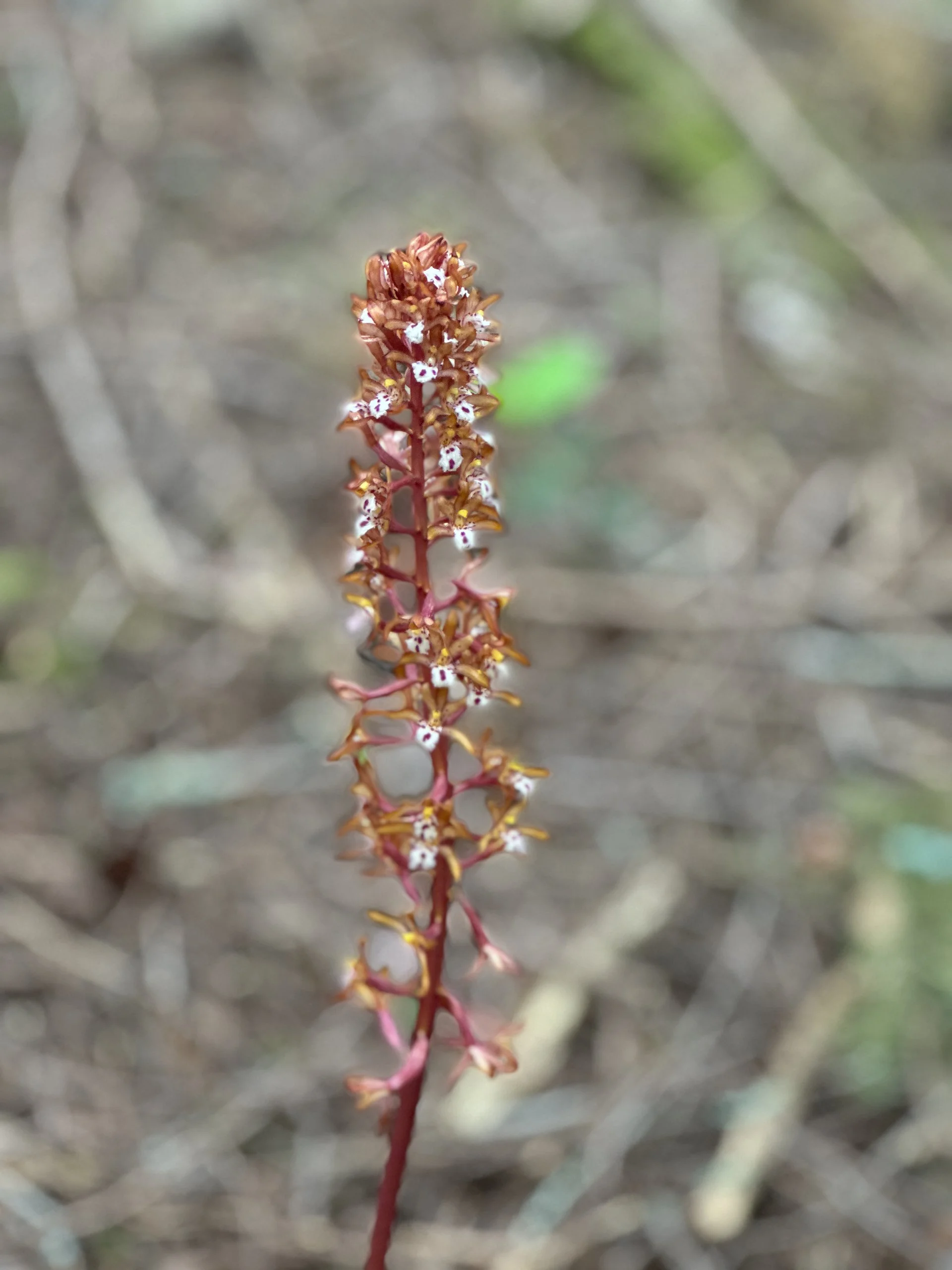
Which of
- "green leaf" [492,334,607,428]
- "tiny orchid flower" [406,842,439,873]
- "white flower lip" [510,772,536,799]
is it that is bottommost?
"tiny orchid flower" [406,842,439,873]

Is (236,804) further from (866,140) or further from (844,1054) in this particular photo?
(866,140)

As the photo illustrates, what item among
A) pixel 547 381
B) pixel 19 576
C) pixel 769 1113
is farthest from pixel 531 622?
A: pixel 769 1113

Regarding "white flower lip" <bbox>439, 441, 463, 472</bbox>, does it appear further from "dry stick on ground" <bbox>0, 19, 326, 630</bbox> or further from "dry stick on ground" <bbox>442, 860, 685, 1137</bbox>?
"dry stick on ground" <bbox>0, 19, 326, 630</bbox>

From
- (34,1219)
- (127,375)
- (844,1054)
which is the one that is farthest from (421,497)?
(127,375)

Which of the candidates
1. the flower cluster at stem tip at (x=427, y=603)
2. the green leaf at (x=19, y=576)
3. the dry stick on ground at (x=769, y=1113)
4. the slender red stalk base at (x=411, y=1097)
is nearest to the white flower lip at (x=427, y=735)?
the flower cluster at stem tip at (x=427, y=603)

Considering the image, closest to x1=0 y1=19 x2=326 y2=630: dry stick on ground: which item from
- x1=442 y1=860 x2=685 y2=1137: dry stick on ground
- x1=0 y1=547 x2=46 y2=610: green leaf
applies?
x1=0 y1=547 x2=46 y2=610: green leaf

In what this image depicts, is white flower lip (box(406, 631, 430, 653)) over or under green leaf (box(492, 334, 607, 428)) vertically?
under

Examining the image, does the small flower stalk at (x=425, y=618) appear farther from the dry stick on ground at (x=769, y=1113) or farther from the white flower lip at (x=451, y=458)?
the dry stick on ground at (x=769, y=1113)
